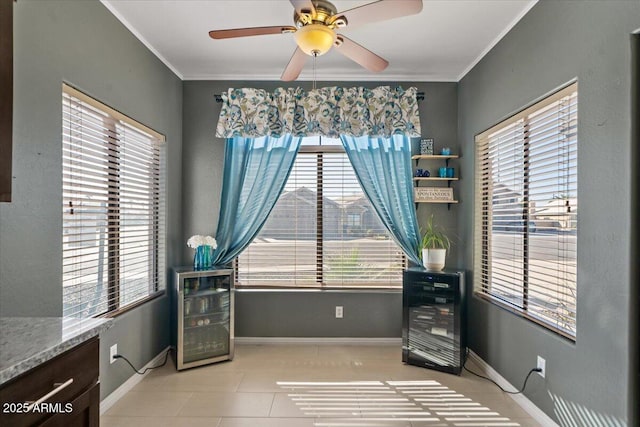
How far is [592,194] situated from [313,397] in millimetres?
2238

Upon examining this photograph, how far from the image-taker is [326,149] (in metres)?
3.89

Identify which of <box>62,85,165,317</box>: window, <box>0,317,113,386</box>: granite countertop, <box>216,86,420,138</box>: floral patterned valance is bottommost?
<box>0,317,113,386</box>: granite countertop

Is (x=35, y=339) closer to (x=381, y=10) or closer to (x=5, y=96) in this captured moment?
(x=5, y=96)

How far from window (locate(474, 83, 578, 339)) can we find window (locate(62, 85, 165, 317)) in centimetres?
297

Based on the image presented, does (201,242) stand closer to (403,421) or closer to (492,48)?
(403,421)

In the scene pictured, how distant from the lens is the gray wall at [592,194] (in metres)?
1.75

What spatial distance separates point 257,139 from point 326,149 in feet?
2.36

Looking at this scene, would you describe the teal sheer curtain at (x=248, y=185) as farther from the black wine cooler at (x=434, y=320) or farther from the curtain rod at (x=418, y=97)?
the black wine cooler at (x=434, y=320)

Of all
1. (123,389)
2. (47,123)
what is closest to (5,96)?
(47,123)

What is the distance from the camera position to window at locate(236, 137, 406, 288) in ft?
12.8

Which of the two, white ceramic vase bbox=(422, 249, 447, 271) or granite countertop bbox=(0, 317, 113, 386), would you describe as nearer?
granite countertop bbox=(0, 317, 113, 386)

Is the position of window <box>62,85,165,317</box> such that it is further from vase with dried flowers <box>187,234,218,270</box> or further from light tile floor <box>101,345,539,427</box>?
light tile floor <box>101,345,539,427</box>

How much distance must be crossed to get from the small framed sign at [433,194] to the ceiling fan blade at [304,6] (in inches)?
86.5

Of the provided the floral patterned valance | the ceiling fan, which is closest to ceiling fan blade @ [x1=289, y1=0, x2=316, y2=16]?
the ceiling fan
